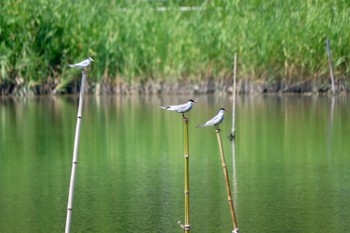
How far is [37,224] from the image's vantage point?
10.6m

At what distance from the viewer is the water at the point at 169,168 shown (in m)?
10.9

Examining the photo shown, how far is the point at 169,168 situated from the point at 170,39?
9.93 metres

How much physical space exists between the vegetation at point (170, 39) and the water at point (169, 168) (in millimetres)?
1502

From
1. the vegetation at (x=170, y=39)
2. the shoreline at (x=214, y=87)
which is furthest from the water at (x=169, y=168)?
the vegetation at (x=170, y=39)

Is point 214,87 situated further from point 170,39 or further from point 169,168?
point 169,168

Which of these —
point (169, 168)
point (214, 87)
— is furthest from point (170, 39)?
point (169, 168)

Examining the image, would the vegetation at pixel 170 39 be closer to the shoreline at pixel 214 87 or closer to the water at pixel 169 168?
the shoreline at pixel 214 87

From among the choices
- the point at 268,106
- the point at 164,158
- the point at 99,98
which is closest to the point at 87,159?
the point at 164,158

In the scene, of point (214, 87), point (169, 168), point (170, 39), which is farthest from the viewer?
point (170, 39)

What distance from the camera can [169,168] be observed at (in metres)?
13.9

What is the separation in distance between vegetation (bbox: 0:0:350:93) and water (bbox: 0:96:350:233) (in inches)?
59.2

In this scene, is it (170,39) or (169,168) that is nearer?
(169,168)

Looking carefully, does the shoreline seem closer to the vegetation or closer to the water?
the vegetation

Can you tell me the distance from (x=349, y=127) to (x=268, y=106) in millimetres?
3448
